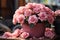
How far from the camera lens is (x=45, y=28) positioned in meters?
1.41

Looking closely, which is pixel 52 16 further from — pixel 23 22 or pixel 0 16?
pixel 0 16

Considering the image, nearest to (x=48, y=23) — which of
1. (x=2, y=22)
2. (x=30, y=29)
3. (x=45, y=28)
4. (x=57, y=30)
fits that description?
(x=45, y=28)

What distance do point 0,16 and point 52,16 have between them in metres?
0.66

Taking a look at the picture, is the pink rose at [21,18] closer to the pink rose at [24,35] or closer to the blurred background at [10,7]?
the pink rose at [24,35]

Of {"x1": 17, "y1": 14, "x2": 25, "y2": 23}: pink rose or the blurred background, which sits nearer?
{"x1": 17, "y1": 14, "x2": 25, "y2": 23}: pink rose

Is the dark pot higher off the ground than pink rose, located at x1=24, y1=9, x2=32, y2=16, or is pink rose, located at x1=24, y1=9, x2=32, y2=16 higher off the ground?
pink rose, located at x1=24, y1=9, x2=32, y2=16

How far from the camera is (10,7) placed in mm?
1737

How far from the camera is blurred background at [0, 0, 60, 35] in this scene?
168cm

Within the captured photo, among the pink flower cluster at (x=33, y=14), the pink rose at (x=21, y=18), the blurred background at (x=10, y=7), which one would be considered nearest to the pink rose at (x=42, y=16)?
the pink flower cluster at (x=33, y=14)

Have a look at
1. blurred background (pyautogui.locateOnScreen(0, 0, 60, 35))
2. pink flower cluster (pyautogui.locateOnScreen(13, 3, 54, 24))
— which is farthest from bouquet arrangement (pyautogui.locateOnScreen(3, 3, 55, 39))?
blurred background (pyautogui.locateOnScreen(0, 0, 60, 35))

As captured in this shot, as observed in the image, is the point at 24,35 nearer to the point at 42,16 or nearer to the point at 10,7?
the point at 42,16

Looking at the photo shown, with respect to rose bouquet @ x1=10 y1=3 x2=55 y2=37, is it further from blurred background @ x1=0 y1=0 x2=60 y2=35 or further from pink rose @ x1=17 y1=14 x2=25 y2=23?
blurred background @ x1=0 y1=0 x2=60 y2=35

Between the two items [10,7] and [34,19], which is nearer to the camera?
[34,19]

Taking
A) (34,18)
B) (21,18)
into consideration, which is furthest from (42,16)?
(21,18)
